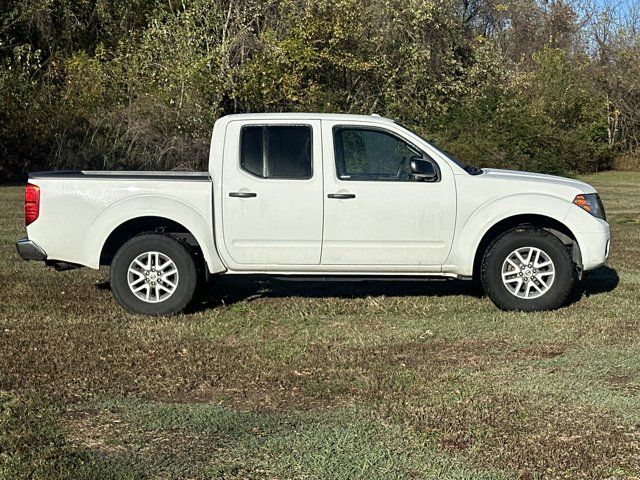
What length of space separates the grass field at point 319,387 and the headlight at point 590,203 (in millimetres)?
915

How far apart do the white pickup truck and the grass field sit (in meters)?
0.42

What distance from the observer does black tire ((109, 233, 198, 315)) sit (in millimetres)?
8961

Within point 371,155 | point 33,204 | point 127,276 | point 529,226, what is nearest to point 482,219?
point 529,226

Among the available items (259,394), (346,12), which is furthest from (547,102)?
(259,394)

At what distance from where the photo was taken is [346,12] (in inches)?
1261

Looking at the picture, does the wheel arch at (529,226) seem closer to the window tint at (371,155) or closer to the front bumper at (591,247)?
the front bumper at (591,247)

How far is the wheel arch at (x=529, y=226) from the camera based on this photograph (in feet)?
30.3

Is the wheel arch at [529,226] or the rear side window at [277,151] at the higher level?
the rear side window at [277,151]

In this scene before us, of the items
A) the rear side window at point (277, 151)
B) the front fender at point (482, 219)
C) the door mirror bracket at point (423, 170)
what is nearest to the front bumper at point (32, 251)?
the rear side window at point (277, 151)

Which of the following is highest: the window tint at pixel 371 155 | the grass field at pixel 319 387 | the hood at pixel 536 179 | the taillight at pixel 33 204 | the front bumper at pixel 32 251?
the window tint at pixel 371 155

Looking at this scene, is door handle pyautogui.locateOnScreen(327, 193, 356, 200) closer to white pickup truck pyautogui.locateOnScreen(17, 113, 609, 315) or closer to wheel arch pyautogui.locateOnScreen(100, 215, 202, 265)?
white pickup truck pyautogui.locateOnScreen(17, 113, 609, 315)

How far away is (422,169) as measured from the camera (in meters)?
8.99

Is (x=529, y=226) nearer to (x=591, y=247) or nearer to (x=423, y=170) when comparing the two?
(x=591, y=247)

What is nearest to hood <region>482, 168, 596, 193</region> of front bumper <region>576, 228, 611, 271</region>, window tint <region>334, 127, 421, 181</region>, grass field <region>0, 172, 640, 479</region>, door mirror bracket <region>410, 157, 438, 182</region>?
front bumper <region>576, 228, 611, 271</region>
